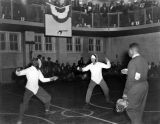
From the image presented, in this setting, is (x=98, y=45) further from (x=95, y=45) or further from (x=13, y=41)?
(x=13, y=41)

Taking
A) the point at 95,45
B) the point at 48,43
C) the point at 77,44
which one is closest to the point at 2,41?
the point at 48,43

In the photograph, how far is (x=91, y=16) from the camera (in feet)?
79.0

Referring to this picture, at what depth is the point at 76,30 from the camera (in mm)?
23328

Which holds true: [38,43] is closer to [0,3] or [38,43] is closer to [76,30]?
[76,30]

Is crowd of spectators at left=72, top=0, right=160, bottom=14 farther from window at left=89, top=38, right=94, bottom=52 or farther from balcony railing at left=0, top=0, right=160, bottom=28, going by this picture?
window at left=89, top=38, right=94, bottom=52

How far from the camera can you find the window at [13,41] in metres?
21.5

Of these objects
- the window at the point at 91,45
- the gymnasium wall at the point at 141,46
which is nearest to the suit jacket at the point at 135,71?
the gymnasium wall at the point at 141,46

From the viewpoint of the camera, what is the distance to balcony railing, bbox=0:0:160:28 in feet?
63.5

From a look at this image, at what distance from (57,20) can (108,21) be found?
556 cm

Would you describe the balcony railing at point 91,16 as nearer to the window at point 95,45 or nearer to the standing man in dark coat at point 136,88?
the window at point 95,45

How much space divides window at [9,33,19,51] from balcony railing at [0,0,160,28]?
2410mm

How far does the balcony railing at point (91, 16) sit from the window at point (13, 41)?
2.41 m

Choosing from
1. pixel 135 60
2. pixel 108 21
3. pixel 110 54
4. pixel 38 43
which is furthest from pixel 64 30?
pixel 135 60

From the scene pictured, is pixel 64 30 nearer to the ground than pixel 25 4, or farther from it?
nearer to the ground
